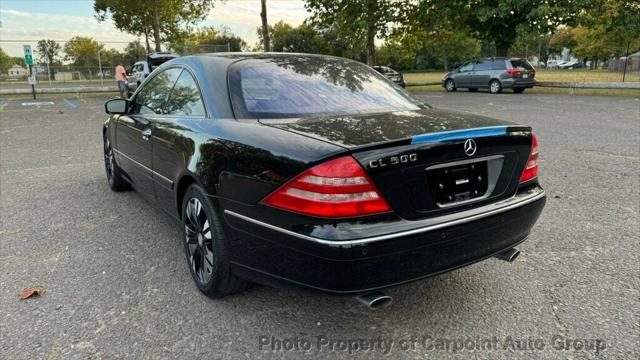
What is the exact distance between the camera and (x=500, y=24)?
24.0 m

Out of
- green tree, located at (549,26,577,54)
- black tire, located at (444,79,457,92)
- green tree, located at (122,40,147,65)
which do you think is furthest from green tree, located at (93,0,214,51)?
green tree, located at (549,26,577,54)

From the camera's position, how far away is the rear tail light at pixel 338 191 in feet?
6.99

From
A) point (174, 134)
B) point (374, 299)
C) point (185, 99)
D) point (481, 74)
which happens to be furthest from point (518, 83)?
point (374, 299)

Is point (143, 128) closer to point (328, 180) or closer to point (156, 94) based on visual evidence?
point (156, 94)

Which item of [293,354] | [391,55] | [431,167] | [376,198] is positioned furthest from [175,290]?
[391,55]

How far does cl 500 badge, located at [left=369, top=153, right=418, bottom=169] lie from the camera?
216 cm

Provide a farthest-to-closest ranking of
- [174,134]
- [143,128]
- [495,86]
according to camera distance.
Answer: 1. [495,86]
2. [143,128]
3. [174,134]

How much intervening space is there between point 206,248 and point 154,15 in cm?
3229

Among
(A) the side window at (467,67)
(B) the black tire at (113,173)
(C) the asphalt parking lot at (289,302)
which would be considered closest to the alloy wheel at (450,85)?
(A) the side window at (467,67)

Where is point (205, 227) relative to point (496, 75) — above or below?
below

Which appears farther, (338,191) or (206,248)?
(206,248)

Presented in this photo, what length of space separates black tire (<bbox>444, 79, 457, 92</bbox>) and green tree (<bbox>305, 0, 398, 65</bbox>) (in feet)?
15.7

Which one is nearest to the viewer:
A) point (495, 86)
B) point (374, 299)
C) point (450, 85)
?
point (374, 299)

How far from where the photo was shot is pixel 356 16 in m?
25.8
